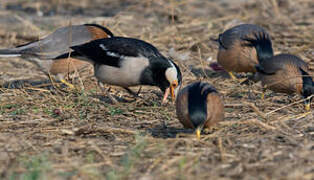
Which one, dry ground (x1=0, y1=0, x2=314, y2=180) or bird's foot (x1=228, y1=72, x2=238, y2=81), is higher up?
bird's foot (x1=228, y1=72, x2=238, y2=81)

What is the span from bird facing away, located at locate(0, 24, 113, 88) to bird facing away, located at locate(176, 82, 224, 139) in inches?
102

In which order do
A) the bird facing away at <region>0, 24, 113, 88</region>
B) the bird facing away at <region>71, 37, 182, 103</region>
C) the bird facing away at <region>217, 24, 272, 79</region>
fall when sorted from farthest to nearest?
the bird facing away at <region>217, 24, 272, 79</region> → the bird facing away at <region>0, 24, 113, 88</region> → the bird facing away at <region>71, 37, 182, 103</region>

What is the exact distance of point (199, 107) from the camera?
157 inches

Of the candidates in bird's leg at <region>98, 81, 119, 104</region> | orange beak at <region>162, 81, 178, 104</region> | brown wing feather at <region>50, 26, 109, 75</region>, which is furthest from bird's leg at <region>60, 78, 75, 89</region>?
orange beak at <region>162, 81, 178, 104</region>

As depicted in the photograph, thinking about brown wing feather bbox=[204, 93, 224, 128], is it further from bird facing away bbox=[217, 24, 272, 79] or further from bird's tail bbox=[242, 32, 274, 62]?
bird facing away bbox=[217, 24, 272, 79]

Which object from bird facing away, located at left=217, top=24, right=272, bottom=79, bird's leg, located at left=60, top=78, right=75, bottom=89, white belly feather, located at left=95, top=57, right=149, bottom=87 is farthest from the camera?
bird facing away, located at left=217, top=24, right=272, bottom=79

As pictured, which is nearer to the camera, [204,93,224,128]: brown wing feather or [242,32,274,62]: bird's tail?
[204,93,224,128]: brown wing feather

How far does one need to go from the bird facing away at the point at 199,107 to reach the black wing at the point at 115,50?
1283 mm

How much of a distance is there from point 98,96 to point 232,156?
2.75 meters

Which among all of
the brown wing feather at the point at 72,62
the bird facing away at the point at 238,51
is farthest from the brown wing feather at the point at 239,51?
the brown wing feather at the point at 72,62


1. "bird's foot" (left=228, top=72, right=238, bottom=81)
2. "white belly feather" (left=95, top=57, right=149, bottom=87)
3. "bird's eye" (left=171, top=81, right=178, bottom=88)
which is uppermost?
A: "white belly feather" (left=95, top=57, right=149, bottom=87)

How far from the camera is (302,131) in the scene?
4.49 m

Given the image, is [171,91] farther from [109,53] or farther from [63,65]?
[63,65]

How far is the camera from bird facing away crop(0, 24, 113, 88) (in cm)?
653
